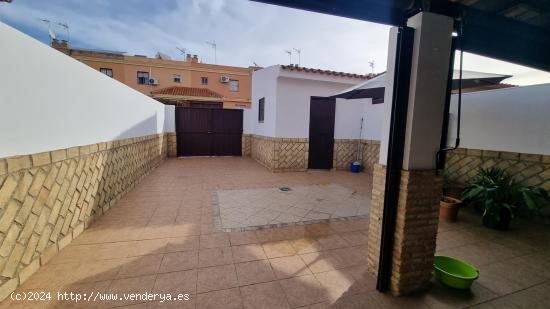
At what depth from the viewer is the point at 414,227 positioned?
197 centimetres

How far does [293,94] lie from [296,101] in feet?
0.83

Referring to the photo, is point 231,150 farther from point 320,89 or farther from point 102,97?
point 102,97

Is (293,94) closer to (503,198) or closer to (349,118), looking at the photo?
(349,118)

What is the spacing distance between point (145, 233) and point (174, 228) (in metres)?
0.37

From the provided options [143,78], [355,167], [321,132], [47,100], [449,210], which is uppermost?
[143,78]

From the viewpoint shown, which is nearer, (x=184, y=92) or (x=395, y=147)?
(x=395, y=147)

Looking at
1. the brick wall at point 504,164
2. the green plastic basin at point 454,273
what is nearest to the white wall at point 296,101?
the brick wall at point 504,164

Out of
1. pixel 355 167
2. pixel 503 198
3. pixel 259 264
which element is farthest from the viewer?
pixel 355 167

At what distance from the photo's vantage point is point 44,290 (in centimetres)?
192

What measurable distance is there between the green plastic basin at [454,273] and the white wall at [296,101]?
554 centimetres

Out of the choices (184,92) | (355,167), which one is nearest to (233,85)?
(184,92)

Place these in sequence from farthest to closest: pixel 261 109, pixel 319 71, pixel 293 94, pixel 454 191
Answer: pixel 261 109 → pixel 293 94 → pixel 319 71 → pixel 454 191

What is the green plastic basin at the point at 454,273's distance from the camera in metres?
2.04

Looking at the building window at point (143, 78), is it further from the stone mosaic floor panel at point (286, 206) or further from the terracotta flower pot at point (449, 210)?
the terracotta flower pot at point (449, 210)
